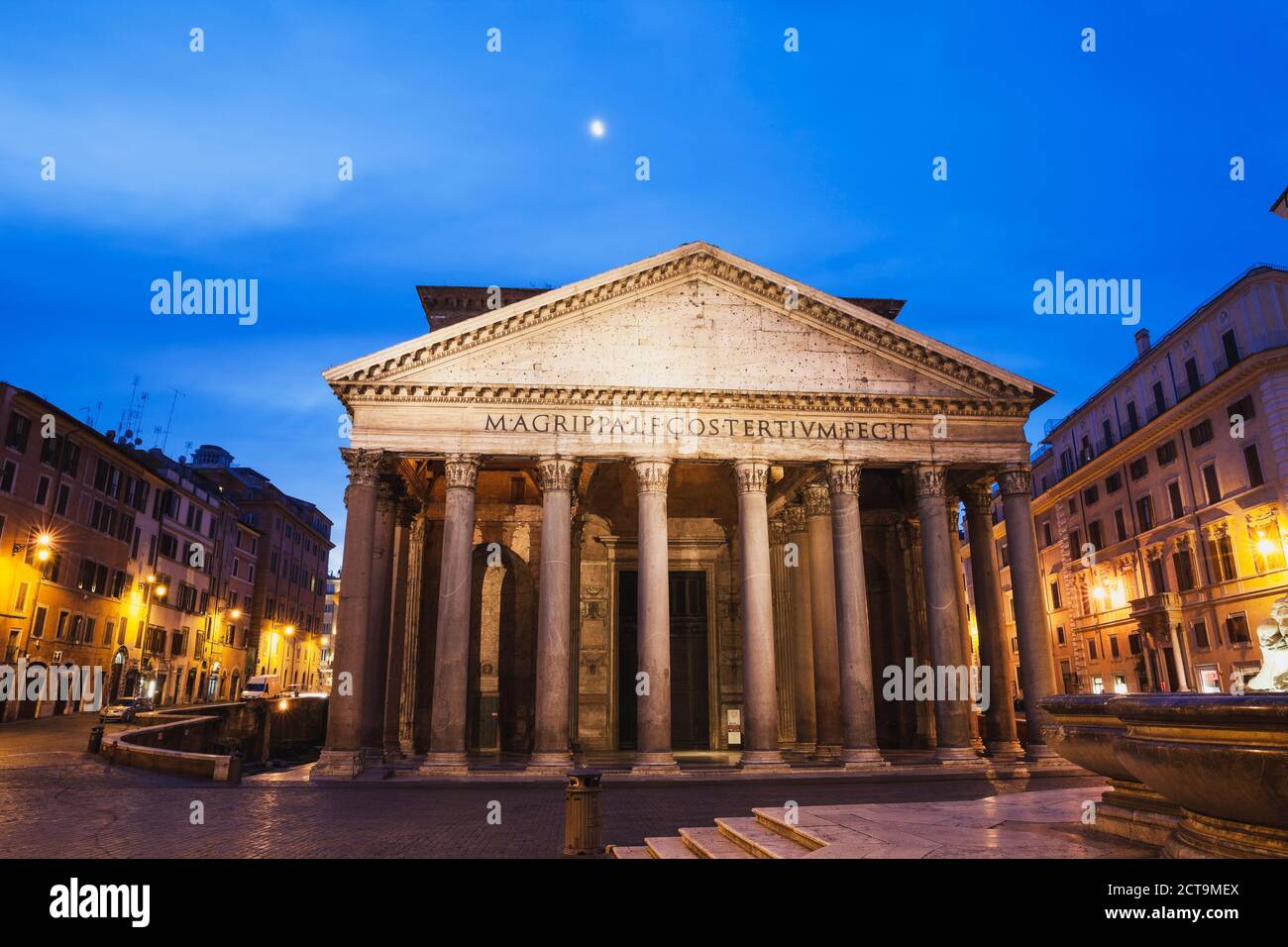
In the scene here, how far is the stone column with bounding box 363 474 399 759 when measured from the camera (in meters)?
19.2

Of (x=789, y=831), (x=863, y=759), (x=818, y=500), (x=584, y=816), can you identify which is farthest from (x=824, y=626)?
(x=789, y=831)

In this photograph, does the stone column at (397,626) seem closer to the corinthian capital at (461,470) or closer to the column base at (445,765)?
the corinthian capital at (461,470)

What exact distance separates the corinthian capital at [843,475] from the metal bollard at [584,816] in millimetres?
12712

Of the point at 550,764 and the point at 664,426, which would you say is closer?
the point at 550,764

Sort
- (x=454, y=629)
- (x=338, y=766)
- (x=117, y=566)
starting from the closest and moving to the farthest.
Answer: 1. (x=338, y=766)
2. (x=454, y=629)
3. (x=117, y=566)

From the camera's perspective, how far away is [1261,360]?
28.0m

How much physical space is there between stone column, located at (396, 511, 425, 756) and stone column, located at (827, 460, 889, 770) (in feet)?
38.9

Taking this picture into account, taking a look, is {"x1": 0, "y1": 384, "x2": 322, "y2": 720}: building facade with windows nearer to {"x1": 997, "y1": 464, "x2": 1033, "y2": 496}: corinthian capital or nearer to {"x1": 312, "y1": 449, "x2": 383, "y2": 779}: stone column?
{"x1": 312, "y1": 449, "x2": 383, "y2": 779}: stone column

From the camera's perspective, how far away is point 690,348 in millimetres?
20578

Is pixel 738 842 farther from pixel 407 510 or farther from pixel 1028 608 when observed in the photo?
pixel 407 510

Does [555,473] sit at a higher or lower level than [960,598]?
higher

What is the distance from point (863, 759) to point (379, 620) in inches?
471
